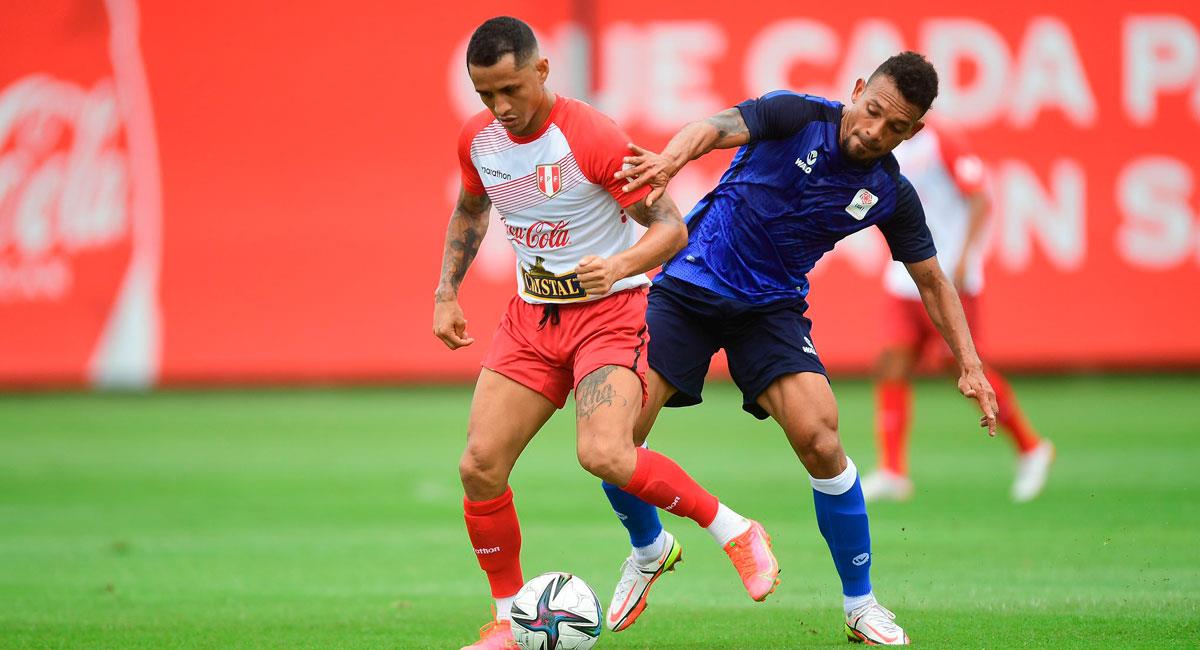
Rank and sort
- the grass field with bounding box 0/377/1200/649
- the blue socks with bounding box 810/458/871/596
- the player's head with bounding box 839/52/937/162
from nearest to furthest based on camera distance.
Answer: the player's head with bounding box 839/52/937/162
the blue socks with bounding box 810/458/871/596
the grass field with bounding box 0/377/1200/649

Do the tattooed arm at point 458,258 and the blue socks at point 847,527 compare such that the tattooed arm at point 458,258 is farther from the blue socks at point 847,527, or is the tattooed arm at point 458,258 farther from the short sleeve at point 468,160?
the blue socks at point 847,527

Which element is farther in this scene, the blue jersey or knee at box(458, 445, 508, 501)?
the blue jersey

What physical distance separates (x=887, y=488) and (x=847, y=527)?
4297 mm

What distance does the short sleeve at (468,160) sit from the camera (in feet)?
18.8

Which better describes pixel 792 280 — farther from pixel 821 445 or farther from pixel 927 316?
pixel 927 316

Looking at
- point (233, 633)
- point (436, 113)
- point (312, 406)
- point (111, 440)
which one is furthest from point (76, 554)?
point (436, 113)

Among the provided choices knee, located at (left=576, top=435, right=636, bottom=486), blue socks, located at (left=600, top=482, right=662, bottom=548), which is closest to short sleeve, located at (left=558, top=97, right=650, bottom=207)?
knee, located at (left=576, top=435, right=636, bottom=486)

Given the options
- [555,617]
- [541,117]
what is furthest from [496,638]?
[541,117]

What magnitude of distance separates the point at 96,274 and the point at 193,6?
3505mm

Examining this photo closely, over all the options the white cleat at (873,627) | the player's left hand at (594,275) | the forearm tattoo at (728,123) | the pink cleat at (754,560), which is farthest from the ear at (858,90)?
the white cleat at (873,627)

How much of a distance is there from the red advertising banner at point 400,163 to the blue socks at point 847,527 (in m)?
11.2

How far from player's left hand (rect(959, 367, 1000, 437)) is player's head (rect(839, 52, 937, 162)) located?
3.26 feet

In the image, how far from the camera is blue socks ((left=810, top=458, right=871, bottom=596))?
584cm

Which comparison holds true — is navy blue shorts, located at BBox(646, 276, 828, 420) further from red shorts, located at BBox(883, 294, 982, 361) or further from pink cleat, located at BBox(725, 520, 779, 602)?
red shorts, located at BBox(883, 294, 982, 361)
